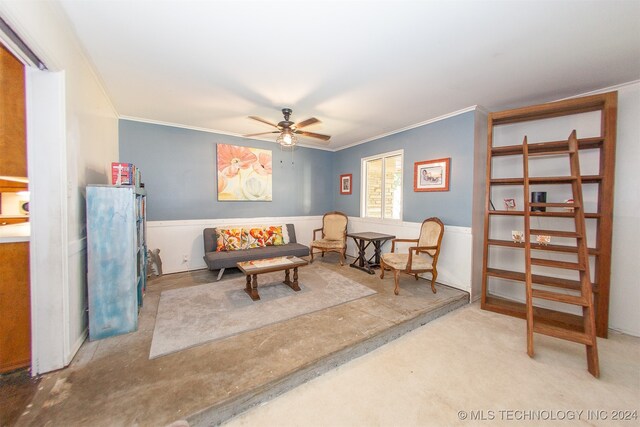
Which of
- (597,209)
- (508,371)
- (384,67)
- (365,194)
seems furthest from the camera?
(365,194)

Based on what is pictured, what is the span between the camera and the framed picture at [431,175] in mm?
3447

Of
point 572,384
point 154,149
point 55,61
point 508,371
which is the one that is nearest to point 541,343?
point 572,384

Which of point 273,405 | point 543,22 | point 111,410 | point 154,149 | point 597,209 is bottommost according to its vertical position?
point 273,405

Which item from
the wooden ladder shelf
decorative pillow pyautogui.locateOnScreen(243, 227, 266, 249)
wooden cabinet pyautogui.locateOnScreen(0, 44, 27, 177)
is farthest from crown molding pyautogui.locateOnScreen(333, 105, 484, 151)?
wooden cabinet pyautogui.locateOnScreen(0, 44, 27, 177)

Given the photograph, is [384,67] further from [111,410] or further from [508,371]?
[111,410]

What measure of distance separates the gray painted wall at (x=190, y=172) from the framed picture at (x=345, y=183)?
0.94 metres

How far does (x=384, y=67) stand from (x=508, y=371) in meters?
2.81

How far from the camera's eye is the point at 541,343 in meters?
2.24

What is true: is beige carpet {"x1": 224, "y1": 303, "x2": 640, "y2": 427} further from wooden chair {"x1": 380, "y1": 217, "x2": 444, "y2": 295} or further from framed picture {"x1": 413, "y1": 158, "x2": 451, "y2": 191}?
framed picture {"x1": 413, "y1": 158, "x2": 451, "y2": 191}

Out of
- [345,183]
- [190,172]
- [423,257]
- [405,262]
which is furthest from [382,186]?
[190,172]

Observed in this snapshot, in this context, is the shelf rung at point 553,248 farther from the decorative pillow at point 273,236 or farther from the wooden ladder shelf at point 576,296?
the decorative pillow at point 273,236

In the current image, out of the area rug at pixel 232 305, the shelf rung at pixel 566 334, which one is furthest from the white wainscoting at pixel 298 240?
the shelf rung at pixel 566 334

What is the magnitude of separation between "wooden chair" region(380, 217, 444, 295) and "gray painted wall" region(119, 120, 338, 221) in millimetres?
2630

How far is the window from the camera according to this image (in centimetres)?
428
